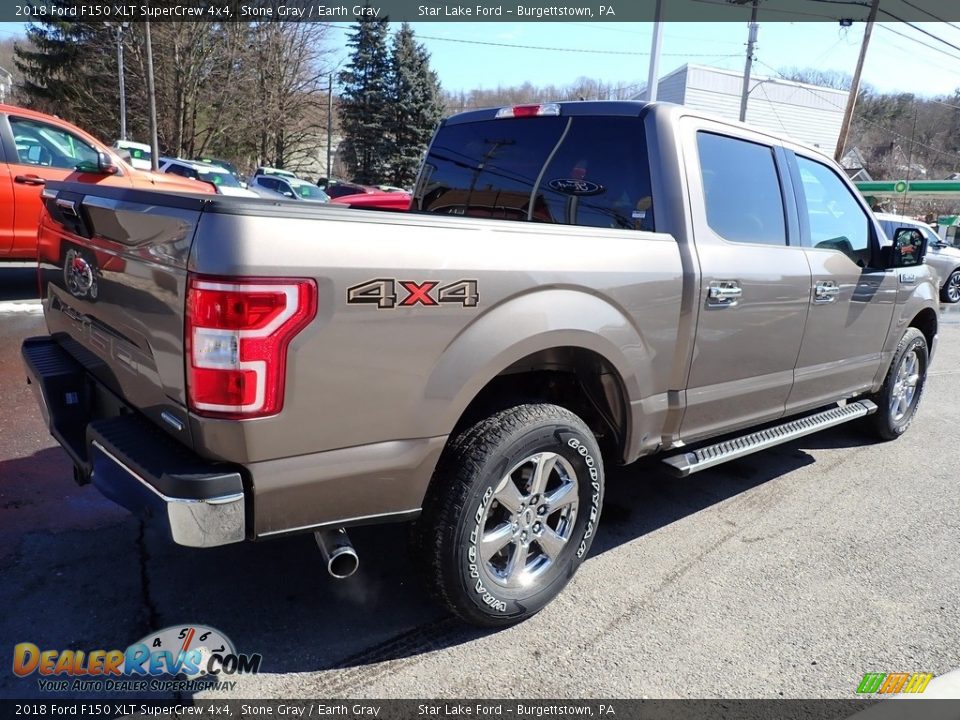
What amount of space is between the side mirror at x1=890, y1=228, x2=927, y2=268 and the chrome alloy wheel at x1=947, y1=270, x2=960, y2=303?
13422 millimetres

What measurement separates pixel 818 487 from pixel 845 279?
4.17ft

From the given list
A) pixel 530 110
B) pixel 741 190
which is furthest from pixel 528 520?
pixel 530 110

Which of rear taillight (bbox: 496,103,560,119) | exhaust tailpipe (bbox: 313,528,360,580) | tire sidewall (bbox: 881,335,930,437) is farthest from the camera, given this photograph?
tire sidewall (bbox: 881,335,930,437)

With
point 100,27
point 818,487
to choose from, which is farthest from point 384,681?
point 100,27

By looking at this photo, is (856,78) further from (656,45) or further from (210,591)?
(210,591)

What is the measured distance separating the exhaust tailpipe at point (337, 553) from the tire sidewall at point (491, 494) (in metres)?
0.39

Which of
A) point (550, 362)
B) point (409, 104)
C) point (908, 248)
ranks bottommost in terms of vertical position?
point (550, 362)

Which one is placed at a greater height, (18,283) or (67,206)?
(67,206)

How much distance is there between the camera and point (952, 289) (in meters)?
16.1

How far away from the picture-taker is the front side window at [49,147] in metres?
7.48

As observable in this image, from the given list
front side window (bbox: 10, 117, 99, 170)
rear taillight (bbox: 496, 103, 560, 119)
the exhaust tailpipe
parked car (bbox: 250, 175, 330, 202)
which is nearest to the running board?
the exhaust tailpipe

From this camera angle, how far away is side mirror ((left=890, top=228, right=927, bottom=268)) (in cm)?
Answer: 445

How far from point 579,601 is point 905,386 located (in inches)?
147

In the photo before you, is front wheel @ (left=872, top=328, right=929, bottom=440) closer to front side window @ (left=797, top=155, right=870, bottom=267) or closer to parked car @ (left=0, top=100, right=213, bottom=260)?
front side window @ (left=797, top=155, right=870, bottom=267)
